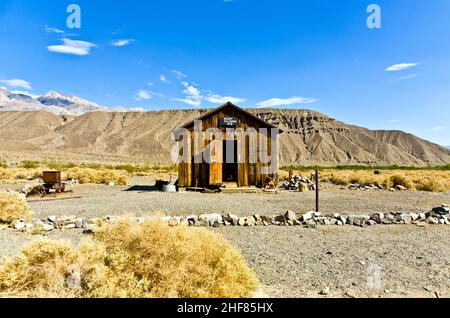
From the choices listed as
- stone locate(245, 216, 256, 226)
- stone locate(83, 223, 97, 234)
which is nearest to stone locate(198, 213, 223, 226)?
stone locate(245, 216, 256, 226)

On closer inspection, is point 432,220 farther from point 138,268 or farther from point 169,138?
point 169,138

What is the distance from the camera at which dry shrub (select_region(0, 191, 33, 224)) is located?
909 centimetres

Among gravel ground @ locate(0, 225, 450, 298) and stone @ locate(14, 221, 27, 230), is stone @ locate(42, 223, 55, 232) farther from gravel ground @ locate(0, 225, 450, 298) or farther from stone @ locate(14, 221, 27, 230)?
stone @ locate(14, 221, 27, 230)

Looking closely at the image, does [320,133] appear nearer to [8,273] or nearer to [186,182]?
[186,182]

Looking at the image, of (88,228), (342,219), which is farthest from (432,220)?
(88,228)

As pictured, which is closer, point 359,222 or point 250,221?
point 250,221

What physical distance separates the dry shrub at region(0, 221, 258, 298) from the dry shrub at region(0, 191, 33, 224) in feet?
19.9

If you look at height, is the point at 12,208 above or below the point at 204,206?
above

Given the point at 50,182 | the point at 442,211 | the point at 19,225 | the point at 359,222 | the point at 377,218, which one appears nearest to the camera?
the point at 19,225

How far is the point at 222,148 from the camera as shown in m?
18.4

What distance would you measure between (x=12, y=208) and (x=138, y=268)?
7.25 metres

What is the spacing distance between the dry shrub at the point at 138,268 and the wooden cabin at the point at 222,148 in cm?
1372
